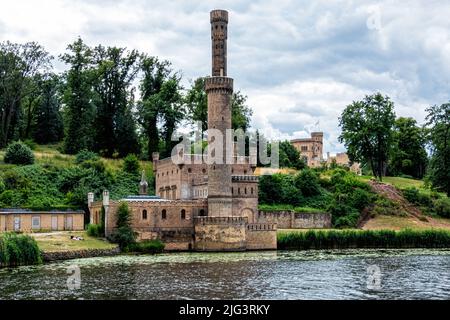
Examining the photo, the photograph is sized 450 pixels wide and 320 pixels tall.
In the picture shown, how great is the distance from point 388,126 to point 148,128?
25.1m

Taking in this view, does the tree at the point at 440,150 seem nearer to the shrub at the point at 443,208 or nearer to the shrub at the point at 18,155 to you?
the shrub at the point at 443,208

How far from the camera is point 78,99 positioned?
6831 cm

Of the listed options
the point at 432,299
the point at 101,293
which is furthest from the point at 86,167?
the point at 432,299

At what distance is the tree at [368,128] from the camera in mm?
73438

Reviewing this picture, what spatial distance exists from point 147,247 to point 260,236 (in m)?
8.44

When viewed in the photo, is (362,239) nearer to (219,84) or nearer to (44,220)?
(219,84)

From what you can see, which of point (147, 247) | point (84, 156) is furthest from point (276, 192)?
point (147, 247)

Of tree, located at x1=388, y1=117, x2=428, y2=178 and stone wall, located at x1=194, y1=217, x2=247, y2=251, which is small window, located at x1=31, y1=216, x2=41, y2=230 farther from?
tree, located at x1=388, y1=117, x2=428, y2=178

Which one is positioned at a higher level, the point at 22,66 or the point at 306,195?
the point at 22,66

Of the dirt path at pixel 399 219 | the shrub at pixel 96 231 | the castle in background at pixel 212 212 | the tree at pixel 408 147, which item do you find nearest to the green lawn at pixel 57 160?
the castle in background at pixel 212 212

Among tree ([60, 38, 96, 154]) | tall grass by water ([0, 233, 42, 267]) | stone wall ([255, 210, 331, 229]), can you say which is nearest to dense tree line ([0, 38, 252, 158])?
tree ([60, 38, 96, 154])

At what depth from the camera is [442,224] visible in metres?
63.5

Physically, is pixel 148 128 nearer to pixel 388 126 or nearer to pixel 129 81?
pixel 129 81

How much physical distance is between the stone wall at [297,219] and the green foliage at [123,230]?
14017mm
